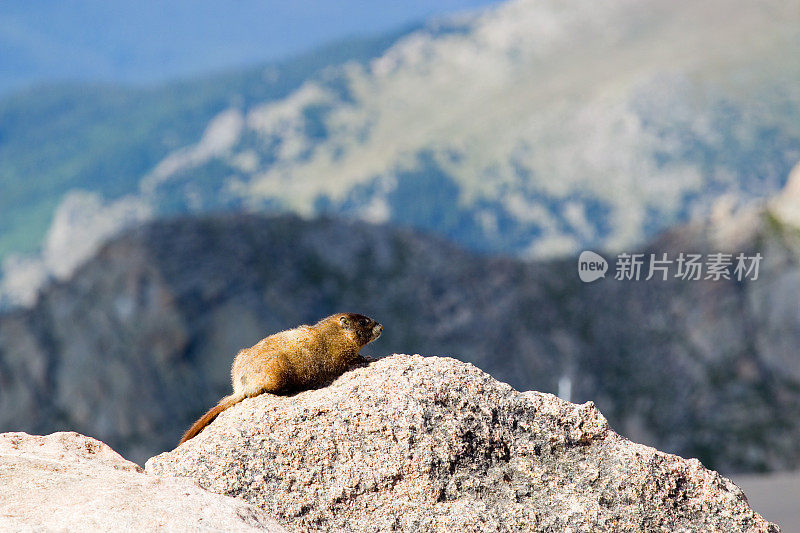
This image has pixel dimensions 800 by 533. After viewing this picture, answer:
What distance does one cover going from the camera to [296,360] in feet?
25.6

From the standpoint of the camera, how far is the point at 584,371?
52.1 meters

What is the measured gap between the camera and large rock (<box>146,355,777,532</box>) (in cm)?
642

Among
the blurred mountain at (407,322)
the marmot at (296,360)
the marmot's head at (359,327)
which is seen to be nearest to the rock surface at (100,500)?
the marmot at (296,360)

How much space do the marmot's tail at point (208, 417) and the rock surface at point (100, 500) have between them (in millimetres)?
619

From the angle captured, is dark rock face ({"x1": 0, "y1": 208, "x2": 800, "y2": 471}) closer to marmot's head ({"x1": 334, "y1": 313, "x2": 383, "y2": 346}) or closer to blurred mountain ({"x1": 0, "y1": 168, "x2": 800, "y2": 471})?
blurred mountain ({"x1": 0, "y1": 168, "x2": 800, "y2": 471})

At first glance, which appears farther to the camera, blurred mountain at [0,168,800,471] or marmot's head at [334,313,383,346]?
blurred mountain at [0,168,800,471]

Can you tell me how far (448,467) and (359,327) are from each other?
199cm

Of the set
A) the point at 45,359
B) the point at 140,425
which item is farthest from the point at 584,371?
the point at 45,359

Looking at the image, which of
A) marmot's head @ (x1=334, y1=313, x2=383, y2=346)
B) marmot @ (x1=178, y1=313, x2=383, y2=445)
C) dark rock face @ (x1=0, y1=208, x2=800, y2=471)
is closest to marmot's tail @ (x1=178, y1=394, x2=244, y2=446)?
marmot @ (x1=178, y1=313, x2=383, y2=445)

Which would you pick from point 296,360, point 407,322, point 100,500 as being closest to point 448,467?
point 296,360

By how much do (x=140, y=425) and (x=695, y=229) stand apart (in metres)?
33.1

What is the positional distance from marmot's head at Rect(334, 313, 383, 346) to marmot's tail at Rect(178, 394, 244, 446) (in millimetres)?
1116

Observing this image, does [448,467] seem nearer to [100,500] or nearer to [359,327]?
[359,327]

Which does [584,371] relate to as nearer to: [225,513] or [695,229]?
[695,229]
